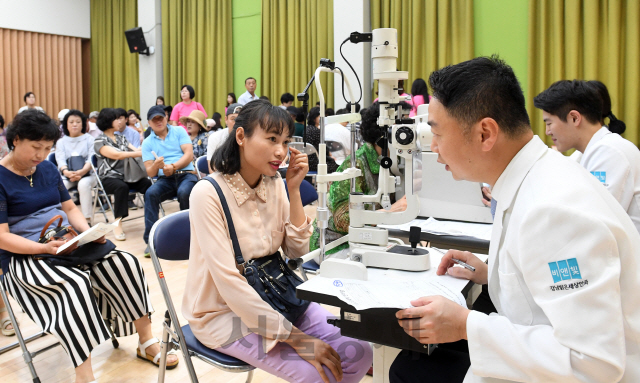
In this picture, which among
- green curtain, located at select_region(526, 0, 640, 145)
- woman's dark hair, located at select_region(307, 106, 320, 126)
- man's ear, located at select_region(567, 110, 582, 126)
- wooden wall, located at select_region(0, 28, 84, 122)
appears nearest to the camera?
man's ear, located at select_region(567, 110, 582, 126)

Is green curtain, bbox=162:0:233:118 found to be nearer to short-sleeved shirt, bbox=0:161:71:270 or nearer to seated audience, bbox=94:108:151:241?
seated audience, bbox=94:108:151:241

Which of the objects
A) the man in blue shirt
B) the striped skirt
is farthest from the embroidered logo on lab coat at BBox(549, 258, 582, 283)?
the man in blue shirt

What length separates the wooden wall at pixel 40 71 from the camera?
361 inches

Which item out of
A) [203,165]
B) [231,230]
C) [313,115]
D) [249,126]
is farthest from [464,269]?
[313,115]

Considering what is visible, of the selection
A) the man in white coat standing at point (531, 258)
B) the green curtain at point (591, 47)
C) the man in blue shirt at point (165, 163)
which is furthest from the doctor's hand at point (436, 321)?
the green curtain at point (591, 47)

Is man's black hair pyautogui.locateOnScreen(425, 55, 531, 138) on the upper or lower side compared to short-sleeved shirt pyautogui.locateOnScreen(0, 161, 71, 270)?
upper

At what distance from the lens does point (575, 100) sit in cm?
206

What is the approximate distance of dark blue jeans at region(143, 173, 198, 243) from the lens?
4.14 metres

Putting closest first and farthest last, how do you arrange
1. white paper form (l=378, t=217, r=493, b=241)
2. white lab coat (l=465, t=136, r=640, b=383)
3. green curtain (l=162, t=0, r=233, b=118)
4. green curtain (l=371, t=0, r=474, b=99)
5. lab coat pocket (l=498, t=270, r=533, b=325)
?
white lab coat (l=465, t=136, r=640, b=383) < lab coat pocket (l=498, t=270, r=533, b=325) < white paper form (l=378, t=217, r=493, b=241) < green curtain (l=371, t=0, r=474, b=99) < green curtain (l=162, t=0, r=233, b=118)

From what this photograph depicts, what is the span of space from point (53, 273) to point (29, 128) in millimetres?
659

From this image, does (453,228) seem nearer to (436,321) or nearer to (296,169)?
(296,169)

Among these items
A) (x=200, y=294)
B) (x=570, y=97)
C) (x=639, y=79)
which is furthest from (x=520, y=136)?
(x=639, y=79)

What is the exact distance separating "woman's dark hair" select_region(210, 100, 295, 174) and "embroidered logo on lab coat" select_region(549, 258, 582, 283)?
3.17 ft

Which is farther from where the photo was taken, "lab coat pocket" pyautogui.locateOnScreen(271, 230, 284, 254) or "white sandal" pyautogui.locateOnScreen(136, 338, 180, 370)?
"white sandal" pyautogui.locateOnScreen(136, 338, 180, 370)
